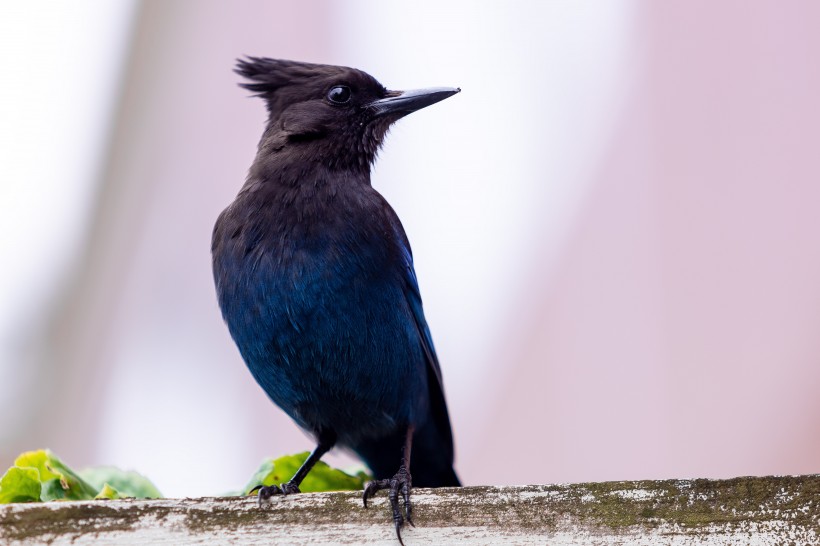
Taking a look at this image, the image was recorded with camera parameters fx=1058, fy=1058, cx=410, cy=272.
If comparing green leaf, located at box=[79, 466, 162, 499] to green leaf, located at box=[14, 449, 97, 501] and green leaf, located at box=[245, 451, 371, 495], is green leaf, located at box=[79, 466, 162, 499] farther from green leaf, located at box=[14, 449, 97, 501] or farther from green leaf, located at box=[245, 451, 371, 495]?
green leaf, located at box=[245, 451, 371, 495]

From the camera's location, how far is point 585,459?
20.3ft

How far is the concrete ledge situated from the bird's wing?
1.26 metres

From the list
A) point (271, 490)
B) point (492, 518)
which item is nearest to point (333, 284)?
point (271, 490)

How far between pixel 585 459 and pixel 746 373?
125cm

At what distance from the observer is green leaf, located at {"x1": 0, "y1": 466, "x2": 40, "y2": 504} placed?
249cm

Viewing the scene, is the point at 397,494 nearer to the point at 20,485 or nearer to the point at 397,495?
the point at 397,495

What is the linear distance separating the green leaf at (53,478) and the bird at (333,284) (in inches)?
20.8

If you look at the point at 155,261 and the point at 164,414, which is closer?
the point at 164,414

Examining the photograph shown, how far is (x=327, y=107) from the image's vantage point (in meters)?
3.56

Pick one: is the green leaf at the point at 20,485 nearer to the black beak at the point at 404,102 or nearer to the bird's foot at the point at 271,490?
the bird's foot at the point at 271,490

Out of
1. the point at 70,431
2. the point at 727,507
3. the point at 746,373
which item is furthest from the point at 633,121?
the point at 70,431

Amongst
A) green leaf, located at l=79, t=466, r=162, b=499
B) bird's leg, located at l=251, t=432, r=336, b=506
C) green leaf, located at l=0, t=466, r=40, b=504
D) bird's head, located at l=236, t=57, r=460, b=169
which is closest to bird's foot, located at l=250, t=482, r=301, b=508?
bird's leg, located at l=251, t=432, r=336, b=506

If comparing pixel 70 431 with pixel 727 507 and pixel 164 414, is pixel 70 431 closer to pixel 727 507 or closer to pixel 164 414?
pixel 164 414

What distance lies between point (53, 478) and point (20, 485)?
10cm
